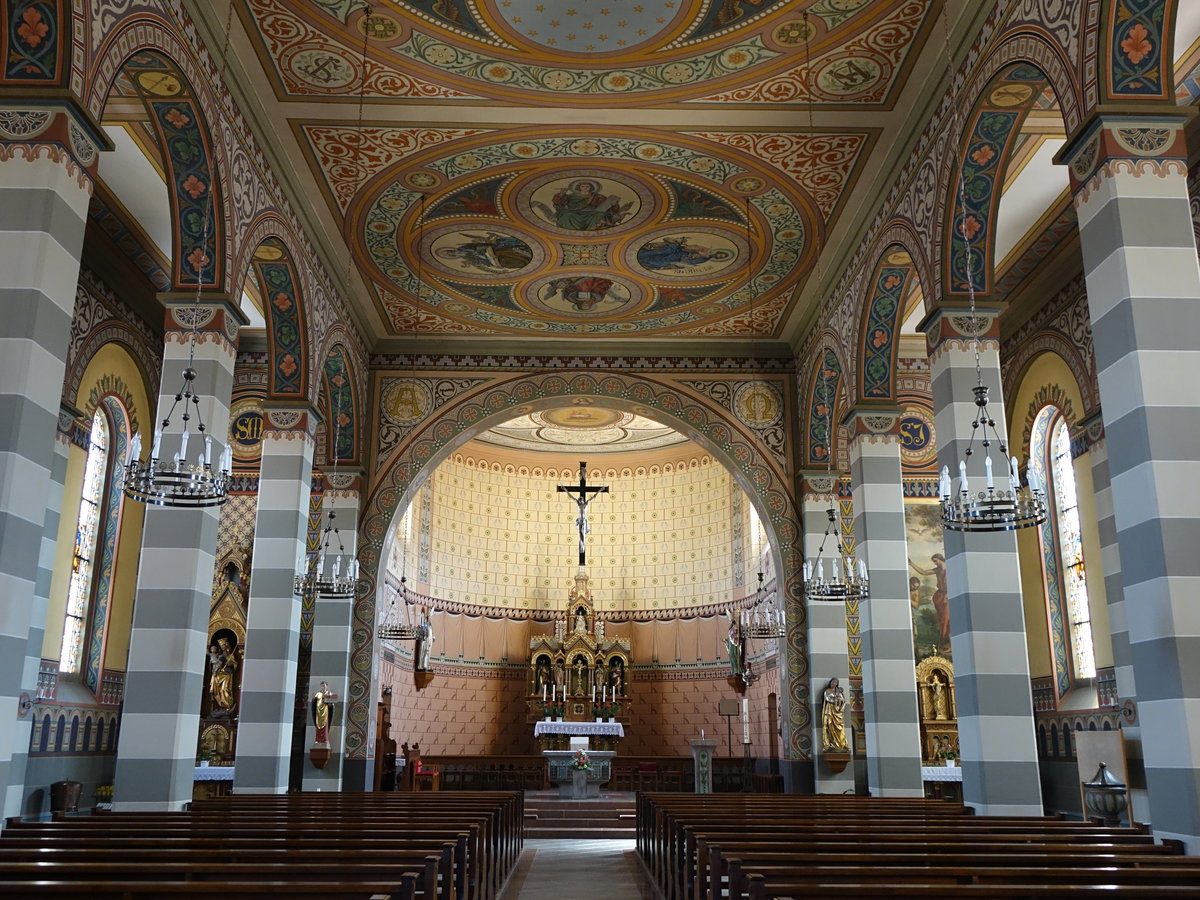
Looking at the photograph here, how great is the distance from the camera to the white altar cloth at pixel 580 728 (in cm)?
1961

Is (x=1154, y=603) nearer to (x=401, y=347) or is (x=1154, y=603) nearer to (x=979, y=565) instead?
(x=979, y=565)

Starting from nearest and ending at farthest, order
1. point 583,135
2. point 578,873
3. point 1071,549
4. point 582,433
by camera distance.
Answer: point 578,873 < point 583,135 < point 1071,549 < point 582,433

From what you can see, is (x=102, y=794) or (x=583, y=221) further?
(x=102, y=794)

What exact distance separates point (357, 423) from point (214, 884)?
13093mm

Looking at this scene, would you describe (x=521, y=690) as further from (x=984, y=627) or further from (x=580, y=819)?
(x=984, y=627)

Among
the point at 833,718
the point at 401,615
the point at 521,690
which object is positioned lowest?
the point at 833,718

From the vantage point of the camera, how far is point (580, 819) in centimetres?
1602

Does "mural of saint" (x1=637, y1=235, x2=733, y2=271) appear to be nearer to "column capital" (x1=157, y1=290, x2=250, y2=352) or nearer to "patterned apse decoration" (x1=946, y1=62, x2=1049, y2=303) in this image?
"patterned apse decoration" (x1=946, y1=62, x2=1049, y2=303)

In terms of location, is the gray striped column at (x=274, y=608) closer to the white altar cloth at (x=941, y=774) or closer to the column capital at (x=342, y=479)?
the column capital at (x=342, y=479)

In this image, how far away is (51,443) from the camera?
6602 millimetres

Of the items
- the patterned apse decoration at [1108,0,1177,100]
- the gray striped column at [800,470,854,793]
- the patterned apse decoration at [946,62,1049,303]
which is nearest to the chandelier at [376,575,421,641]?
the gray striped column at [800,470,854,793]

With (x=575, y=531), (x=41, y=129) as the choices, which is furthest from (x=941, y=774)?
(x=41, y=129)

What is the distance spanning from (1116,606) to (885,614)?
2.62m

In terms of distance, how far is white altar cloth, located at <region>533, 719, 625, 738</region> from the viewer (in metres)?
19.6
